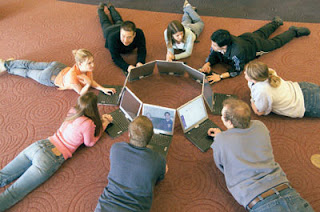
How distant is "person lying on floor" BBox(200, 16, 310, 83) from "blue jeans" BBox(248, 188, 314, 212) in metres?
1.29

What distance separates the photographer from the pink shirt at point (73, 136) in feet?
5.76

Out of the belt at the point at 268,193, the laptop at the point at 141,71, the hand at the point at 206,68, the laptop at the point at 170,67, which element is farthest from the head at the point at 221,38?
the belt at the point at 268,193

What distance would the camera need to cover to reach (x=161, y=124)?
1.99 m

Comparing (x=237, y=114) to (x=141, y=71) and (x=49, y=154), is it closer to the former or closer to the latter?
(x=141, y=71)

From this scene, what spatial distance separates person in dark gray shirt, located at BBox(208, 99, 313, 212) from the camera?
145cm

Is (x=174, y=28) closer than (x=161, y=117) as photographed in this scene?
No

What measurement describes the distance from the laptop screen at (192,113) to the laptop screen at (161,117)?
8cm

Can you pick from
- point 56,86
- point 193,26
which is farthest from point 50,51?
point 193,26

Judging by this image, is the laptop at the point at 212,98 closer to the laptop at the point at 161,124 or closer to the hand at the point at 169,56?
the laptop at the point at 161,124

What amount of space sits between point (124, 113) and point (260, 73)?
1.19 meters

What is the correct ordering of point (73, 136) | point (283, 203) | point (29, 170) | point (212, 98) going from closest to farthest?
point (283, 203), point (29, 170), point (73, 136), point (212, 98)

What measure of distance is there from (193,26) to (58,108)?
1.85 m

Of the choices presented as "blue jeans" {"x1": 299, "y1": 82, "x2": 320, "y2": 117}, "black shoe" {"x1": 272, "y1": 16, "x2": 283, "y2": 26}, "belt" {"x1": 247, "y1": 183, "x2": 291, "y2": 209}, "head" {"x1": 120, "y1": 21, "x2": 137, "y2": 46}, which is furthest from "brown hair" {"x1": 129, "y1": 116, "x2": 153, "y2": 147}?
"black shoe" {"x1": 272, "y1": 16, "x2": 283, "y2": 26}

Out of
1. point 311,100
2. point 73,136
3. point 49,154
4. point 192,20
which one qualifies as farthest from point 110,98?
point 311,100
